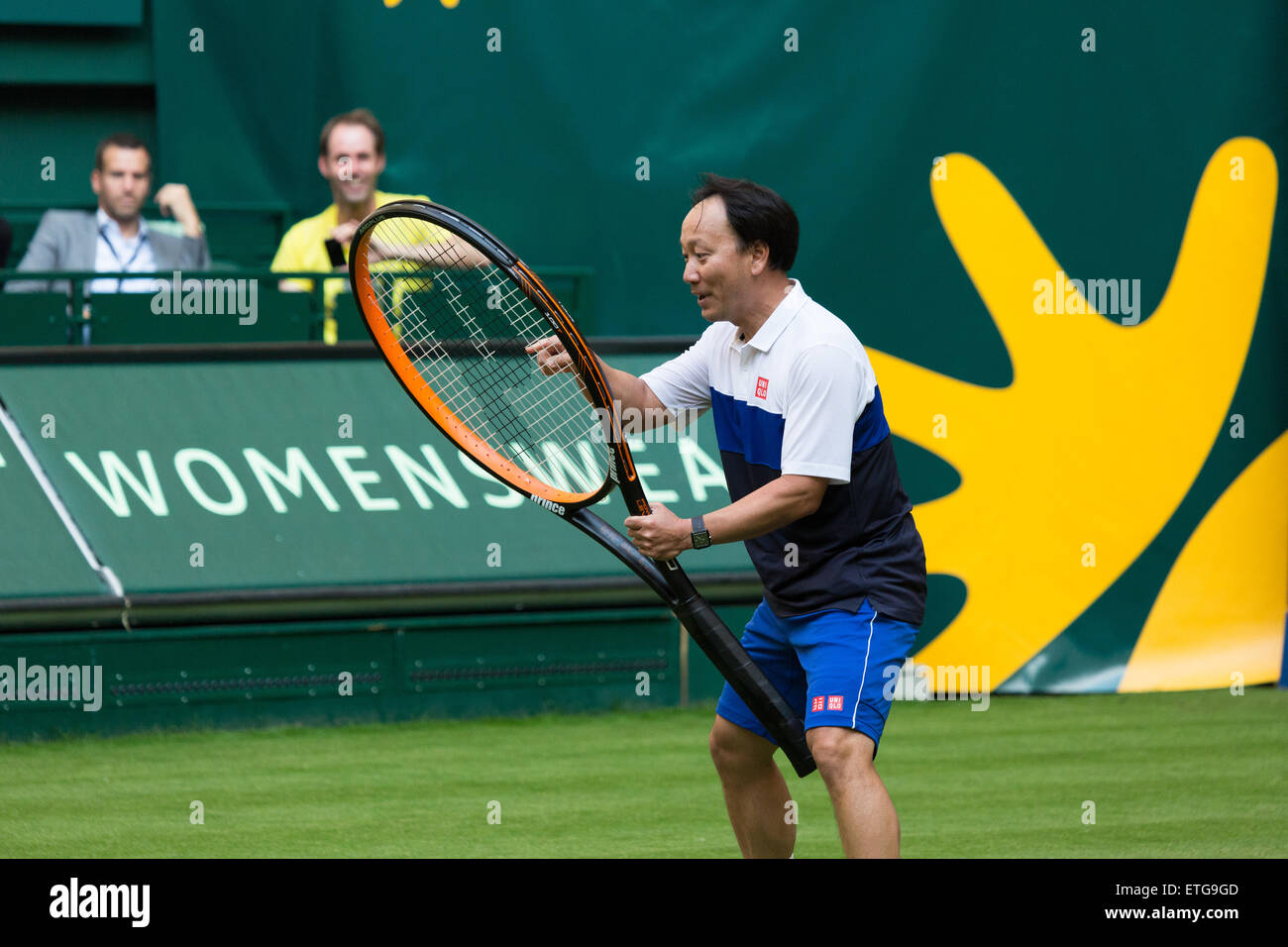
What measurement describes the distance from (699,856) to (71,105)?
21.2ft

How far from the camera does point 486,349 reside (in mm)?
6570

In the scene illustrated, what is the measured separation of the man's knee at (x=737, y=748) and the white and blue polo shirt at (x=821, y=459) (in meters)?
0.30

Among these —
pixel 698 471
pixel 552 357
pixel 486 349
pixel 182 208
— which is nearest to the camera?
pixel 552 357

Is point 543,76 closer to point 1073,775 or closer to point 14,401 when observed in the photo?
point 14,401

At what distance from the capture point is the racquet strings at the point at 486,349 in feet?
21.2

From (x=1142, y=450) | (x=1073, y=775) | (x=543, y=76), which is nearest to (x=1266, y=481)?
(x=1142, y=450)

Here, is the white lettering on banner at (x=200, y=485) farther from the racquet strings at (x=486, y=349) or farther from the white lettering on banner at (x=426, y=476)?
the racquet strings at (x=486, y=349)

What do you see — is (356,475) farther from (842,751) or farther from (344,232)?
(842,751)

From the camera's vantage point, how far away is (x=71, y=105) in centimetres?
976

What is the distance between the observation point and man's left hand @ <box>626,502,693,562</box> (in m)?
3.81

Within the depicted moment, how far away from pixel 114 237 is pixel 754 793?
4.51 meters

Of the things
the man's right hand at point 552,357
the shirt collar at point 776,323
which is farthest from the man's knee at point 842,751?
the man's right hand at point 552,357

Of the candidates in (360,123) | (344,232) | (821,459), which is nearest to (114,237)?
(344,232)

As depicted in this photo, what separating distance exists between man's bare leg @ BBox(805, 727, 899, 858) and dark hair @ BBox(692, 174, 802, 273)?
1021 millimetres
